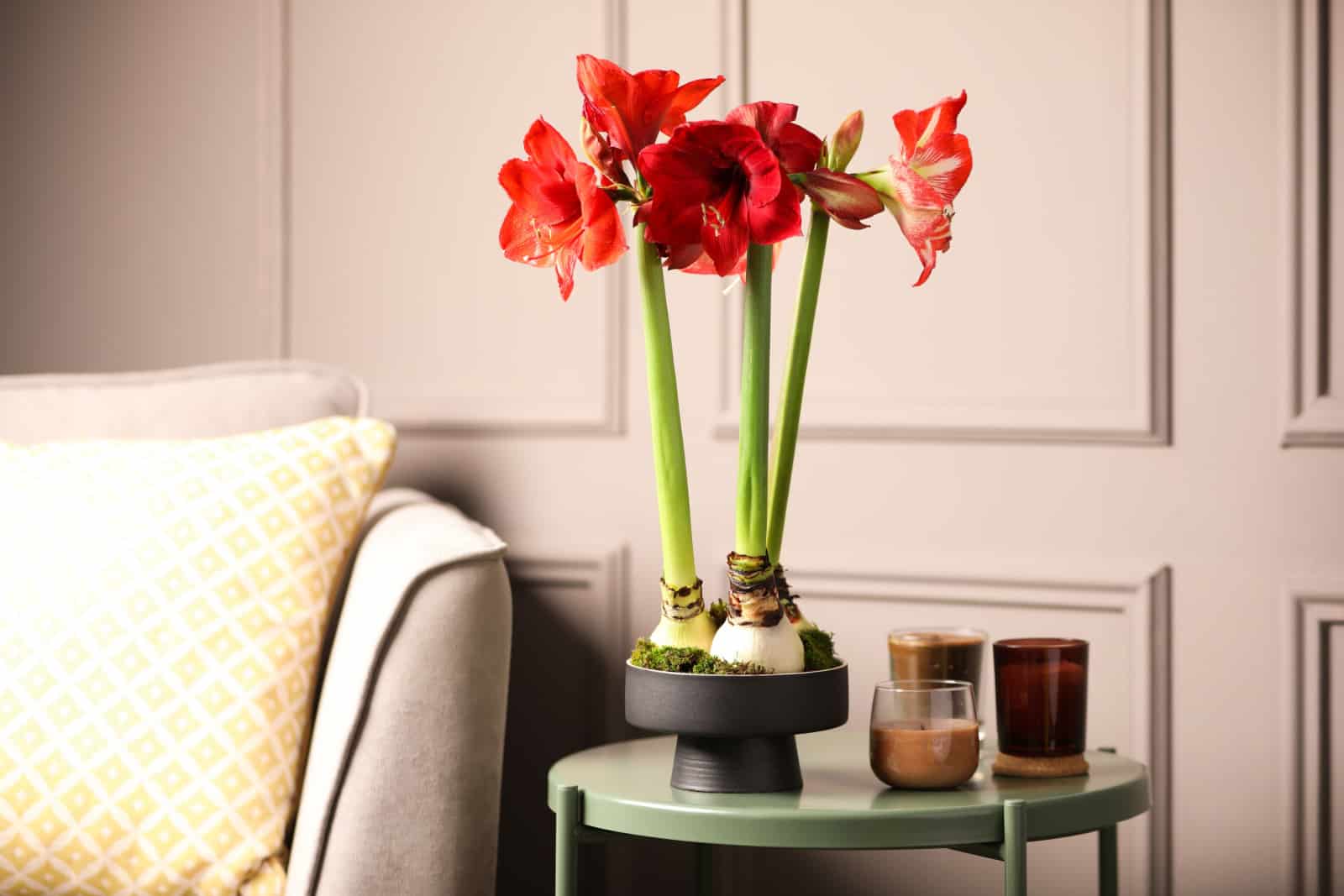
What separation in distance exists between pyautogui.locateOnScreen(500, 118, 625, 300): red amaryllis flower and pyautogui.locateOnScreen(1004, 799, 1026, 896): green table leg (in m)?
0.53

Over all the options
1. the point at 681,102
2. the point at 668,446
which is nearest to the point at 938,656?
the point at 668,446

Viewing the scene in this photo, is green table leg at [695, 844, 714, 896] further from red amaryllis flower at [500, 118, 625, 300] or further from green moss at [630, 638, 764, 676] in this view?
red amaryllis flower at [500, 118, 625, 300]

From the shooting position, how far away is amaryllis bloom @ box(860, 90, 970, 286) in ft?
3.40

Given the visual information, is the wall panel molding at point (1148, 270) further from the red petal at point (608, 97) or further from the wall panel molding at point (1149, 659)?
the red petal at point (608, 97)

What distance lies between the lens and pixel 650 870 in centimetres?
179

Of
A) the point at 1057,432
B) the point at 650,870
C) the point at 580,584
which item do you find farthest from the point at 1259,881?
the point at 580,584

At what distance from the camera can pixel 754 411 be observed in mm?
1105

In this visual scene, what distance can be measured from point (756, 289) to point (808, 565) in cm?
67

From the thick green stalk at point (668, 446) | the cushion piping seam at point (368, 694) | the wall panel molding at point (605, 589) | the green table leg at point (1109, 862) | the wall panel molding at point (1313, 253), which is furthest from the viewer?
the wall panel molding at point (605, 589)

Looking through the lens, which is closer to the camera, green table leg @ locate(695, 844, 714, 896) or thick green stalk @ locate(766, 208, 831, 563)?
thick green stalk @ locate(766, 208, 831, 563)

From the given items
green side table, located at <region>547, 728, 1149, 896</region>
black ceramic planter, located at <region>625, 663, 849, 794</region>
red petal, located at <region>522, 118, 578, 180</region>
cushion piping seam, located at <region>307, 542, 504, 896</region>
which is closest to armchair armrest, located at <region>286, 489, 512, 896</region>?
cushion piping seam, located at <region>307, 542, 504, 896</region>

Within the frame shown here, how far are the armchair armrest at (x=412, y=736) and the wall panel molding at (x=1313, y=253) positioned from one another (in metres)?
0.86

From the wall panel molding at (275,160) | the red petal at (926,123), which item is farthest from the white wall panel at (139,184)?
the red petal at (926,123)

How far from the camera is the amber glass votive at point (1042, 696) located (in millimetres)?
1169
